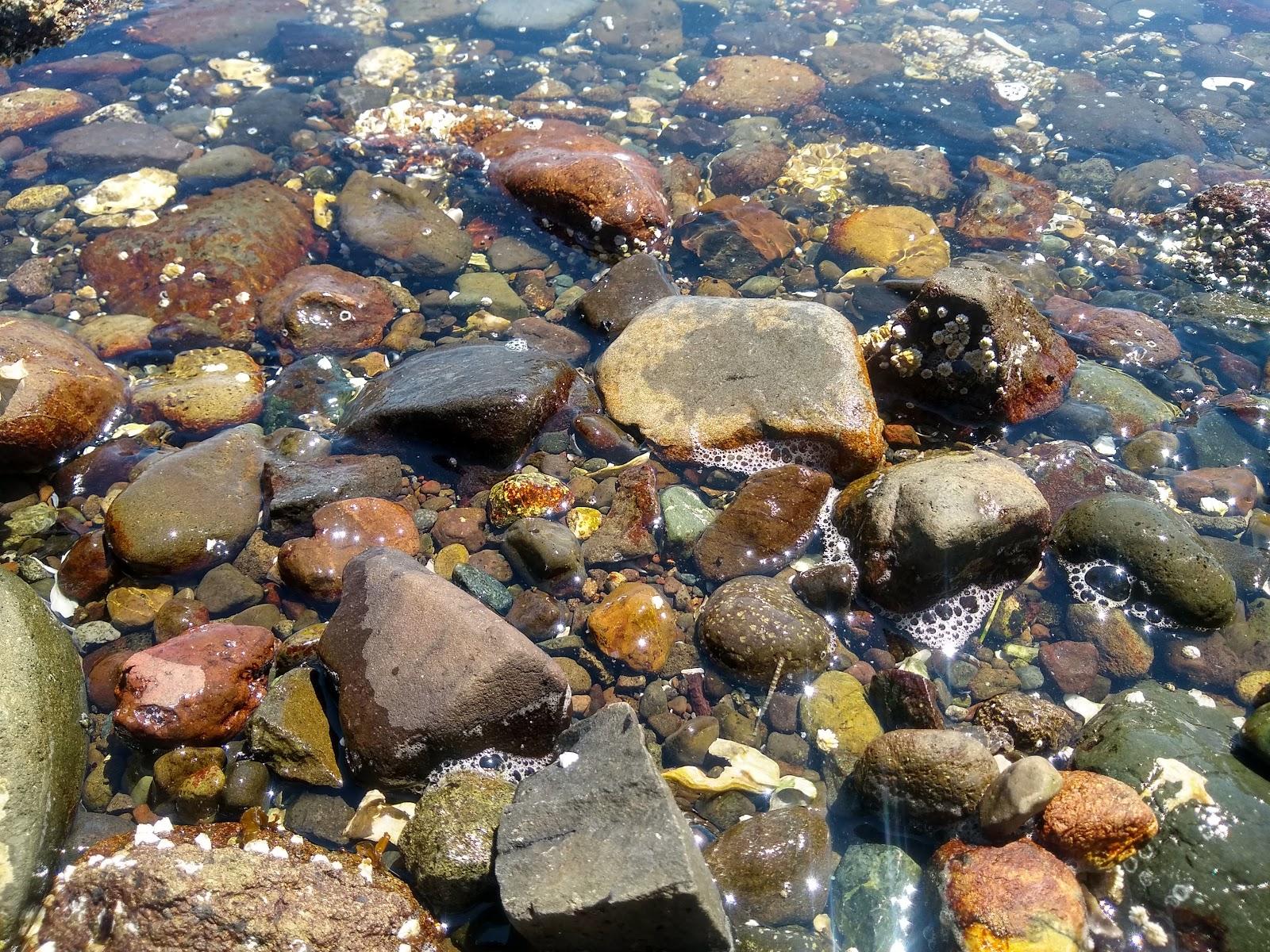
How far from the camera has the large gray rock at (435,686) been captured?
3.31 metres

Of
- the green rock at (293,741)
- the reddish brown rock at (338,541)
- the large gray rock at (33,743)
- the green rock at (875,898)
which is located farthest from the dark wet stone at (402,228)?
the green rock at (875,898)

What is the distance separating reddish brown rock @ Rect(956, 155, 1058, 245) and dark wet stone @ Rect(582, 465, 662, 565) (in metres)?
4.87

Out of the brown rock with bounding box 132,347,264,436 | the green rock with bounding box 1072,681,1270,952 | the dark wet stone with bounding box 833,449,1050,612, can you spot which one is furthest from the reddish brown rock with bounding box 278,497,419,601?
the green rock with bounding box 1072,681,1270,952

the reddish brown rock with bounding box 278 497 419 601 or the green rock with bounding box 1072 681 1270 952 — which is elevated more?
the reddish brown rock with bounding box 278 497 419 601

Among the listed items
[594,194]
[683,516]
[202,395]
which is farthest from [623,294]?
[202,395]

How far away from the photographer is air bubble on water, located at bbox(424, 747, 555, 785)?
3.45m

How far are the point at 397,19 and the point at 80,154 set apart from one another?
5762mm

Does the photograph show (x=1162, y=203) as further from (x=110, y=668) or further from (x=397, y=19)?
(x=397, y=19)

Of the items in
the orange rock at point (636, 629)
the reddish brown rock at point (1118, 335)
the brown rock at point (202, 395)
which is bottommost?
the orange rock at point (636, 629)

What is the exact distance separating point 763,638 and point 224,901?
8.38 ft

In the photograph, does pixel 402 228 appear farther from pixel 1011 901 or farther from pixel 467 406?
pixel 1011 901

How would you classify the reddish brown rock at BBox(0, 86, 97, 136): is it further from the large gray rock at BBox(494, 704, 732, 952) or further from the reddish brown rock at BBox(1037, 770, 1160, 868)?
the reddish brown rock at BBox(1037, 770, 1160, 868)

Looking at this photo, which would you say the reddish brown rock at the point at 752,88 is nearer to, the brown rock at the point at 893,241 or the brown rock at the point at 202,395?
the brown rock at the point at 893,241

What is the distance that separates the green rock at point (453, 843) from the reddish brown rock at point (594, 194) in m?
5.02
